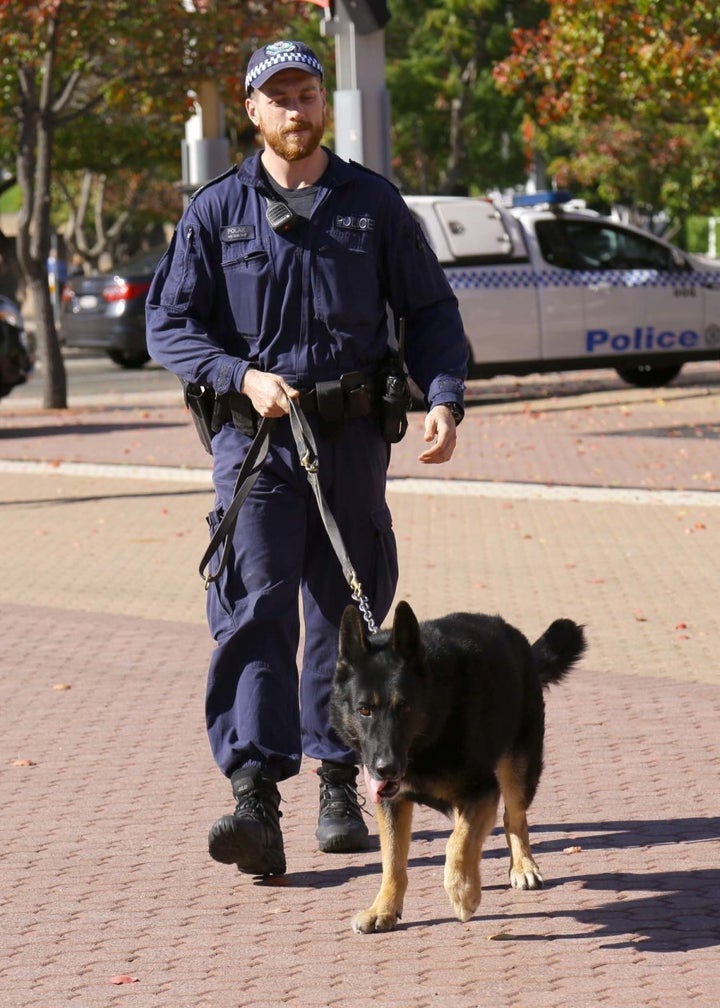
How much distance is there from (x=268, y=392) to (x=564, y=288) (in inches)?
599

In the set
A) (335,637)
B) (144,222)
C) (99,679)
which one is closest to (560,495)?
(99,679)

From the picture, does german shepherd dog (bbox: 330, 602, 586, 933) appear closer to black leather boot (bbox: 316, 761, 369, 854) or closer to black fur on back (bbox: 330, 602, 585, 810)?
black fur on back (bbox: 330, 602, 585, 810)

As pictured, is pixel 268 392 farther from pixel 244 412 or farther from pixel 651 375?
pixel 651 375

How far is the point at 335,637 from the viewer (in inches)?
200

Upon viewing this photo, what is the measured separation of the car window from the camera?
65.2 feet

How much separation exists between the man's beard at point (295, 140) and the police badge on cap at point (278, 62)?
13cm

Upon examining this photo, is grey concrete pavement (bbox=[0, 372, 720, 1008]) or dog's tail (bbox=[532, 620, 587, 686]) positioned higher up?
dog's tail (bbox=[532, 620, 587, 686])

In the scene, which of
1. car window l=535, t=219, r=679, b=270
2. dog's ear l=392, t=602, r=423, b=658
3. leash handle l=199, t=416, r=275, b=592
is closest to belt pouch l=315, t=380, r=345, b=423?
leash handle l=199, t=416, r=275, b=592

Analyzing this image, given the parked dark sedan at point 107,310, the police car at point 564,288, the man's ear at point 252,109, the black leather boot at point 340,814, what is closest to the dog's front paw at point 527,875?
the black leather boot at point 340,814

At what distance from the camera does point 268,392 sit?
4.69 m

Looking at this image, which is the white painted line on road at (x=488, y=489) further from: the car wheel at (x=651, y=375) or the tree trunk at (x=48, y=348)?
the car wheel at (x=651, y=375)

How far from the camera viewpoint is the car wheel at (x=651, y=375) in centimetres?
2134

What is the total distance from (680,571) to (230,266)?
17.2ft

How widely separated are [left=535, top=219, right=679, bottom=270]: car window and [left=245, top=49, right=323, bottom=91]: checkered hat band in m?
15.1
